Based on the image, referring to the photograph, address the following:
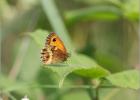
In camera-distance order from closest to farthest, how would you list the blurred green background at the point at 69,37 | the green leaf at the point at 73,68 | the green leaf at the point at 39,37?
the green leaf at the point at 73,68, the green leaf at the point at 39,37, the blurred green background at the point at 69,37

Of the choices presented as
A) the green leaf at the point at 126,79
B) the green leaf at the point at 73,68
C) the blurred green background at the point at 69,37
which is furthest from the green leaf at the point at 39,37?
the blurred green background at the point at 69,37

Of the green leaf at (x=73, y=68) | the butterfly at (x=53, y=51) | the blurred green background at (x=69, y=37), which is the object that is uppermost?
the blurred green background at (x=69, y=37)

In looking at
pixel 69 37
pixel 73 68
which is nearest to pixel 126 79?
pixel 73 68

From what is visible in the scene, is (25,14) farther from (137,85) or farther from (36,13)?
(137,85)

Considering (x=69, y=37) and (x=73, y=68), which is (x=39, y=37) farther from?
(x=69, y=37)

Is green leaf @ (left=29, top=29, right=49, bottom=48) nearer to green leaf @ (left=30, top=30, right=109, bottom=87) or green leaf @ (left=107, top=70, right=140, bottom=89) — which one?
green leaf @ (left=30, top=30, right=109, bottom=87)

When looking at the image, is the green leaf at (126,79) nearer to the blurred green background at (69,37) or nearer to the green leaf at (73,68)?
the green leaf at (73,68)
